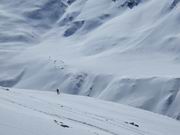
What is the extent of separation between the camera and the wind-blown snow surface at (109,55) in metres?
112

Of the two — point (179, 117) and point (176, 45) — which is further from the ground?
point (176, 45)

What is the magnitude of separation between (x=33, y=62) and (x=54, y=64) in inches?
329

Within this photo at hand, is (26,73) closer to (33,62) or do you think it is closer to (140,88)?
(33,62)

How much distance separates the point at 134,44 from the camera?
152 meters

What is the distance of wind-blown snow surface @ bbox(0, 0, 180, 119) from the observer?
112000mm

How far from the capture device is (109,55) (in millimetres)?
148500

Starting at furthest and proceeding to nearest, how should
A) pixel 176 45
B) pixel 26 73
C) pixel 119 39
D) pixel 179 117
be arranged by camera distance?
1. pixel 119 39
2. pixel 26 73
3. pixel 176 45
4. pixel 179 117

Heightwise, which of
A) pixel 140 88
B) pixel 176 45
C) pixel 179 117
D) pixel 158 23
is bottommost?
pixel 179 117

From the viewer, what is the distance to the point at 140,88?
112 metres

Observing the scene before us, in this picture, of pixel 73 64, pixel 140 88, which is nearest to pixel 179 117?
pixel 140 88

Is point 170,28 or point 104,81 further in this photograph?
point 170,28

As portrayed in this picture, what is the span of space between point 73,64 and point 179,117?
55113mm

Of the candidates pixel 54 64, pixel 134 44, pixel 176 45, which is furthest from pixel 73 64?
pixel 176 45

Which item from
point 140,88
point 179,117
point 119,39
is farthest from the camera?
point 119,39
